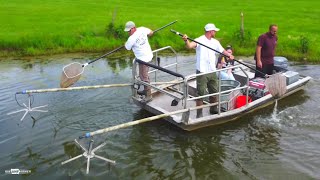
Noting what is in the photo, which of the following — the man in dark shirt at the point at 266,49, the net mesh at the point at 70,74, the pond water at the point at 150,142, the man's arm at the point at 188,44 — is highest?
the man's arm at the point at 188,44

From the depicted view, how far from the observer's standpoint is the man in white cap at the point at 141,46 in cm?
1063

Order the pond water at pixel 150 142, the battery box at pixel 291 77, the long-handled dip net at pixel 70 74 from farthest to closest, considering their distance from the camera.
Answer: the battery box at pixel 291 77, the long-handled dip net at pixel 70 74, the pond water at pixel 150 142

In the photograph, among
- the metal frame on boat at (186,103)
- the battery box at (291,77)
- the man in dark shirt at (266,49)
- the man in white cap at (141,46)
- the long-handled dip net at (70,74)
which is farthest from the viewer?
the battery box at (291,77)

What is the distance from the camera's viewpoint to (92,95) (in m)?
13.1

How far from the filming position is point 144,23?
79.9 ft

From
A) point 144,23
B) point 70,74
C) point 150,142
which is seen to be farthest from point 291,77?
point 144,23

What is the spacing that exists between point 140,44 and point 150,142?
2806mm

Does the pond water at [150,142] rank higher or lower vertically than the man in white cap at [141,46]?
lower

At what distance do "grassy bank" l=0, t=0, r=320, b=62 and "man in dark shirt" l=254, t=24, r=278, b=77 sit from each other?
602 cm

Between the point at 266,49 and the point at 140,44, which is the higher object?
the point at 140,44

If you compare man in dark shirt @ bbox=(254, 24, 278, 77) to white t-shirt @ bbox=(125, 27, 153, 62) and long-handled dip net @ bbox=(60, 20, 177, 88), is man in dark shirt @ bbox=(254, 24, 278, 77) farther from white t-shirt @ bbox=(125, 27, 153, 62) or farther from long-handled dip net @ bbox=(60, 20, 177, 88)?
long-handled dip net @ bbox=(60, 20, 177, 88)

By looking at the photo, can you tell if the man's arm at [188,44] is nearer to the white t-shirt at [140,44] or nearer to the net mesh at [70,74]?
the white t-shirt at [140,44]

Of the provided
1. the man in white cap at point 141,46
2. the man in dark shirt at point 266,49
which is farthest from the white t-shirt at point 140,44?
the man in dark shirt at point 266,49

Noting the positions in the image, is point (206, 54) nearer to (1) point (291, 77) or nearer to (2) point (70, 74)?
(2) point (70, 74)
